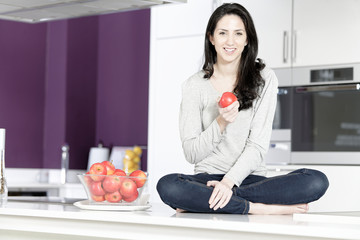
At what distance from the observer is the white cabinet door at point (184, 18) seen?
165 inches

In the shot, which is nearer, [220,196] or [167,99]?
[220,196]

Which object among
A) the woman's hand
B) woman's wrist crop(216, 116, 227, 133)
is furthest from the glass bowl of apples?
woman's wrist crop(216, 116, 227, 133)

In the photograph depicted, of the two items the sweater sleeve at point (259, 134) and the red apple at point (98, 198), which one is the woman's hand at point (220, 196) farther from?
the red apple at point (98, 198)

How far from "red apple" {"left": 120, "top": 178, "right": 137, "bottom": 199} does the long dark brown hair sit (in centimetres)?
53

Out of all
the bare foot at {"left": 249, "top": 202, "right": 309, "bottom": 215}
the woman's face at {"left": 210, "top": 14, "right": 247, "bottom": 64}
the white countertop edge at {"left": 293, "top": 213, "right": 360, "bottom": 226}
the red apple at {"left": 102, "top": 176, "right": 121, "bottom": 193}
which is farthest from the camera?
the woman's face at {"left": 210, "top": 14, "right": 247, "bottom": 64}

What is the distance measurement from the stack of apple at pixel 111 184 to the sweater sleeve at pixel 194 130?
1.03 ft

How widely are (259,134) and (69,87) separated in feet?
10.4

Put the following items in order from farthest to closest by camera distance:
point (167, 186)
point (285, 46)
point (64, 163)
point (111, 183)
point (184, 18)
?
point (64, 163) < point (184, 18) < point (285, 46) < point (167, 186) < point (111, 183)

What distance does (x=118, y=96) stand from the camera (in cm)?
543

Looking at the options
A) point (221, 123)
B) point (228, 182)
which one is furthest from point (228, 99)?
point (228, 182)

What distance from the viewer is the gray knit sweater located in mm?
2340

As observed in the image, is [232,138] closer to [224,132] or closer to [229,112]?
[224,132]

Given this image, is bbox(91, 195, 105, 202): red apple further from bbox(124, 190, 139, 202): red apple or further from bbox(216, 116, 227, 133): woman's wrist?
bbox(216, 116, 227, 133): woman's wrist

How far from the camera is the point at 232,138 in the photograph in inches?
94.8
